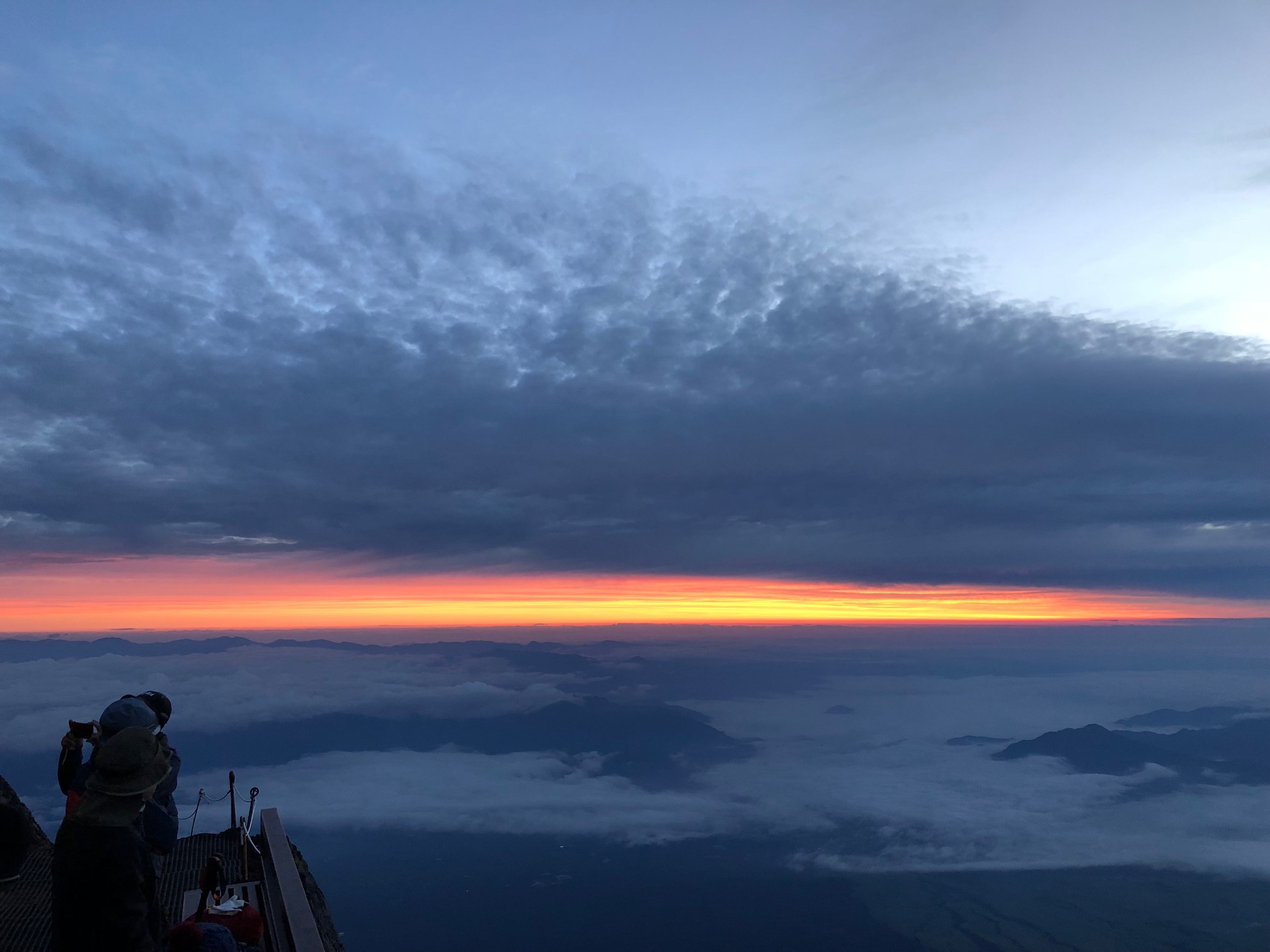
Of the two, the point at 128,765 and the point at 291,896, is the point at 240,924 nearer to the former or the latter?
the point at 291,896

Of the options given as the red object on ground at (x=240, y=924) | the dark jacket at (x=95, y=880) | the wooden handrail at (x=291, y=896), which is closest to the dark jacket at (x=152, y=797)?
the red object on ground at (x=240, y=924)

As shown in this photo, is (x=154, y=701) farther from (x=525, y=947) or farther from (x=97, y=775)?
(x=525, y=947)

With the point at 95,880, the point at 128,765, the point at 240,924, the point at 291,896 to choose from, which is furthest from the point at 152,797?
the point at 128,765

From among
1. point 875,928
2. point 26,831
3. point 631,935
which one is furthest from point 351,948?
point 26,831

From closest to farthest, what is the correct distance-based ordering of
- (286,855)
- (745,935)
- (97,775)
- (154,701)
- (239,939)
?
(97,775)
(239,939)
(154,701)
(286,855)
(745,935)

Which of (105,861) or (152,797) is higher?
(105,861)
